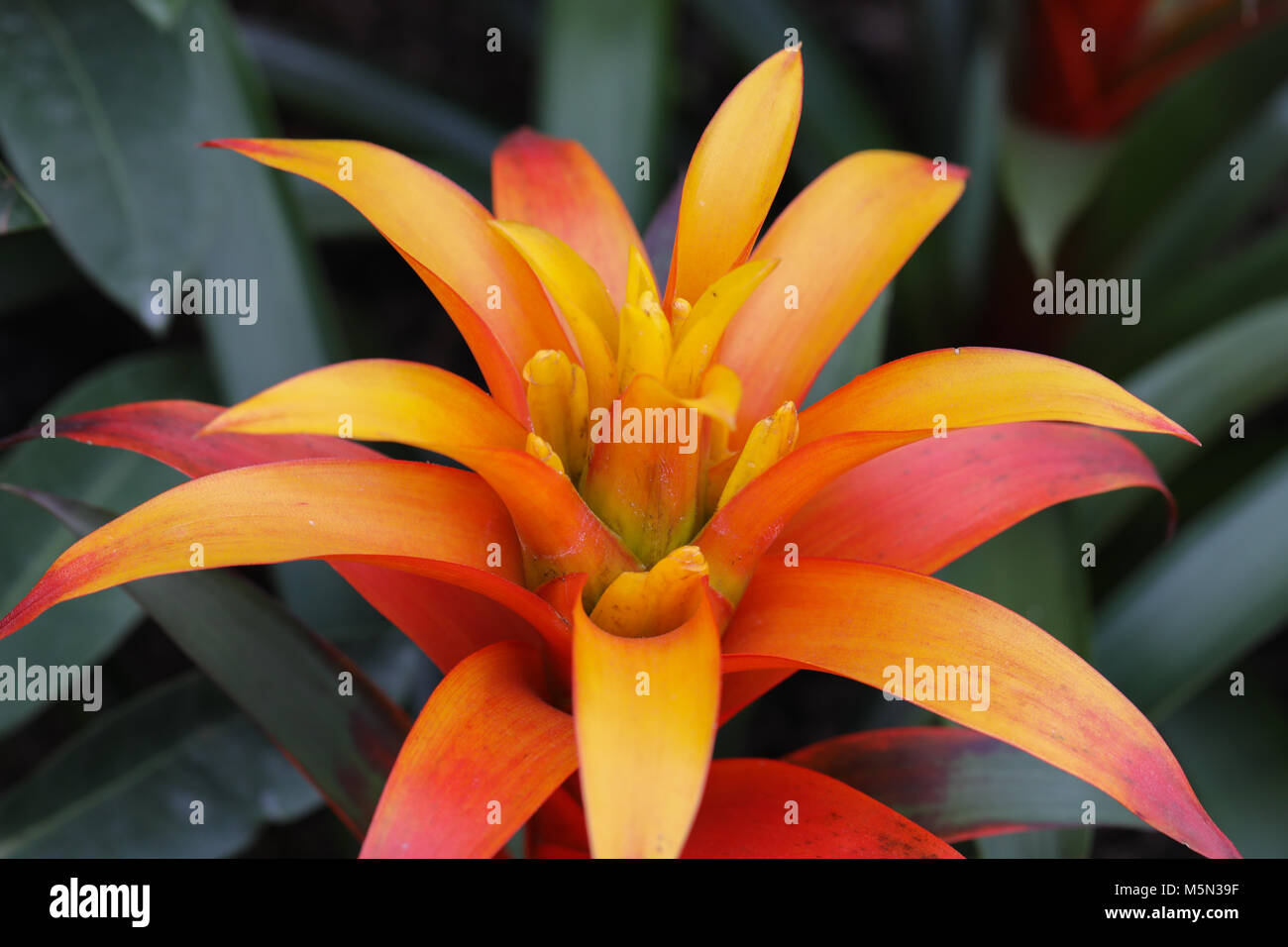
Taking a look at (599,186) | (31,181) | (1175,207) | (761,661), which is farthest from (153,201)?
(1175,207)

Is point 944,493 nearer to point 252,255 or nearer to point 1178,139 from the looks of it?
point 252,255

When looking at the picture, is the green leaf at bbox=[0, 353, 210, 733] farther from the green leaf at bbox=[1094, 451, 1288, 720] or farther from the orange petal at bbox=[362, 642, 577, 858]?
the green leaf at bbox=[1094, 451, 1288, 720]

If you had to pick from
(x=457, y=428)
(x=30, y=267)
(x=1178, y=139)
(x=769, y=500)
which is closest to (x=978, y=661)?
(x=769, y=500)

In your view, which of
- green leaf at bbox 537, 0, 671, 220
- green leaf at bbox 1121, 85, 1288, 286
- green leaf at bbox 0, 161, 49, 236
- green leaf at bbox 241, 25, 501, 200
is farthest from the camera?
green leaf at bbox 241, 25, 501, 200

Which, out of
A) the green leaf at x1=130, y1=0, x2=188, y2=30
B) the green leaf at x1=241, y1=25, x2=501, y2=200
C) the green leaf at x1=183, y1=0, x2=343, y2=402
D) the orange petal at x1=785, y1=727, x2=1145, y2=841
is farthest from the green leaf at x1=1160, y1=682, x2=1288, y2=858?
the green leaf at x1=130, y1=0, x2=188, y2=30
